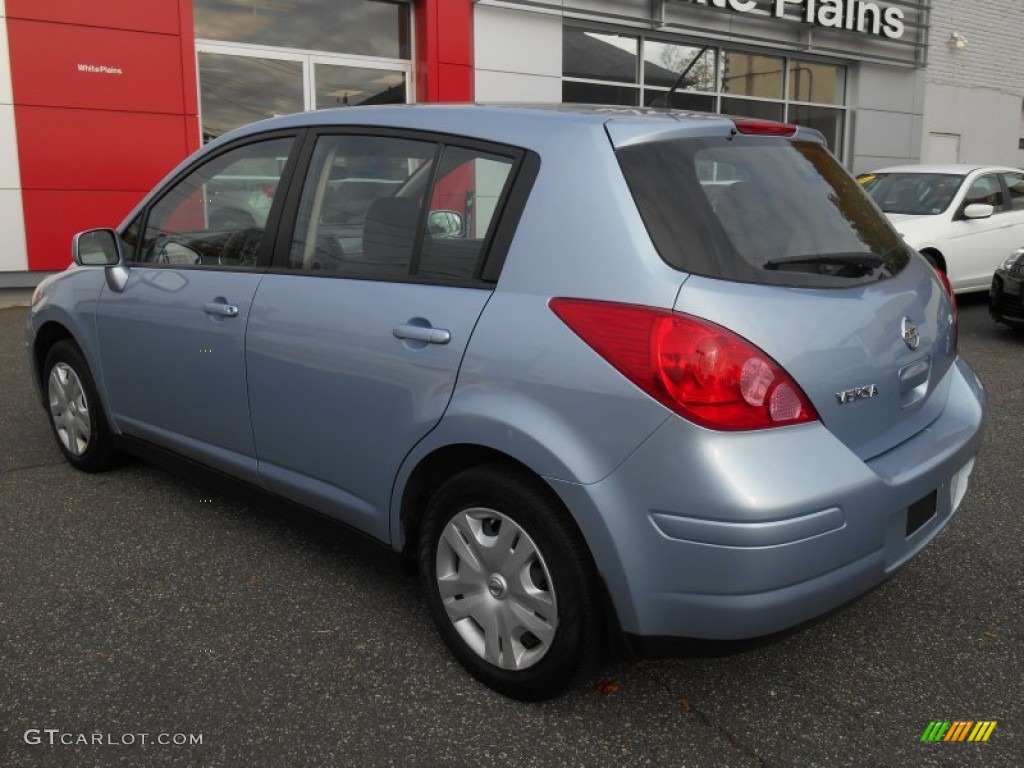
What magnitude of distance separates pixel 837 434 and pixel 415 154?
1518 mm

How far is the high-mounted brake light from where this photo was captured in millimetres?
2741

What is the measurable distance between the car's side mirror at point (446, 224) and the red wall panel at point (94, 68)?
8741 millimetres

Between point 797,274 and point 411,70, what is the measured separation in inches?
429

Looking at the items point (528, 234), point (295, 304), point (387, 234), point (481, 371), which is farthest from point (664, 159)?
point (295, 304)

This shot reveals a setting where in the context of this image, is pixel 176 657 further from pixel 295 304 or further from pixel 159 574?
pixel 295 304

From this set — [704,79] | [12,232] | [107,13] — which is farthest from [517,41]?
[12,232]

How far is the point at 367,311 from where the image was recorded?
9.32ft

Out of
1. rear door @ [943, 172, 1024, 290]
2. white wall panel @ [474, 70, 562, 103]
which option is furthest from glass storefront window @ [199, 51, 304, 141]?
rear door @ [943, 172, 1024, 290]

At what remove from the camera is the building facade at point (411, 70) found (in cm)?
995

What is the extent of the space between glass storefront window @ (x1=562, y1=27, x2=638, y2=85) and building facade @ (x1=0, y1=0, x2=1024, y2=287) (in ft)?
0.09

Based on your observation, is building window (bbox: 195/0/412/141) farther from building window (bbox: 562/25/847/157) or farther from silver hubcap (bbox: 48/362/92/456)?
silver hubcap (bbox: 48/362/92/456)

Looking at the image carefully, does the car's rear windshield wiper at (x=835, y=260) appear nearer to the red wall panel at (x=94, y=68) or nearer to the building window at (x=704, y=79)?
the red wall panel at (x=94, y=68)

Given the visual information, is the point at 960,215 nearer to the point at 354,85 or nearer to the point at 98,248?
the point at 354,85

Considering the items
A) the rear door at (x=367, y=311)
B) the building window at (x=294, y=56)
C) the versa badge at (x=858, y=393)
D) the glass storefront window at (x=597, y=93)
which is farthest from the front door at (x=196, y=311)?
the glass storefront window at (x=597, y=93)
